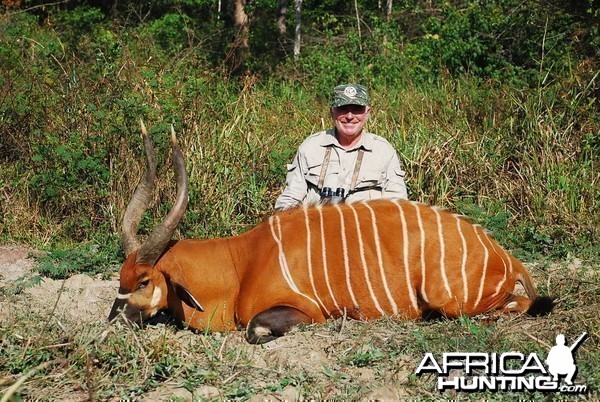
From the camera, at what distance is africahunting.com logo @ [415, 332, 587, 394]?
2877mm

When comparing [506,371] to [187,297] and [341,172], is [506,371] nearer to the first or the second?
[187,297]

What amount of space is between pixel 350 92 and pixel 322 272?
1.10 meters

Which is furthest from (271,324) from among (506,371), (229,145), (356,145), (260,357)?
(229,145)

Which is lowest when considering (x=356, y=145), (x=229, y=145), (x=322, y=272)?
(x=322, y=272)

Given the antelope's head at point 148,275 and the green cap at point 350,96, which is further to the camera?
the green cap at point 350,96

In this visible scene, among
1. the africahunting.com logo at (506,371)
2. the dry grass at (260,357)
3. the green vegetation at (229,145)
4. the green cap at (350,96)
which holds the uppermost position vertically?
the green cap at (350,96)

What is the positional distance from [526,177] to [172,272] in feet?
9.28

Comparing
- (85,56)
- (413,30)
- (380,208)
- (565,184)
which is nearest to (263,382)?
(380,208)

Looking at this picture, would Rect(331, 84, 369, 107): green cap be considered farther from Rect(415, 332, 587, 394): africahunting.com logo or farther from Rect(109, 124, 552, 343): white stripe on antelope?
Rect(415, 332, 587, 394): africahunting.com logo

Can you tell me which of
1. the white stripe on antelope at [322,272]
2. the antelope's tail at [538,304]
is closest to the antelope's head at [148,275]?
the white stripe on antelope at [322,272]

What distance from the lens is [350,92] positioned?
14.2ft

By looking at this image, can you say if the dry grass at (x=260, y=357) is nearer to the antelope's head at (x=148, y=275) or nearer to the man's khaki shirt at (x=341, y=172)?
the antelope's head at (x=148, y=275)

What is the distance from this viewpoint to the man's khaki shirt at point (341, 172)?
437 cm

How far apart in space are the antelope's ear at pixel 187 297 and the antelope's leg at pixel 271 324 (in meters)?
0.25
